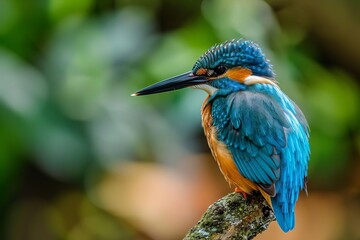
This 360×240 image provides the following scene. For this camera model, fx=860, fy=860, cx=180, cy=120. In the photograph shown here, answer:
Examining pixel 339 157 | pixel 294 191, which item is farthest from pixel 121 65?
pixel 294 191

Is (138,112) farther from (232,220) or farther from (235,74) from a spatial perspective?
(232,220)

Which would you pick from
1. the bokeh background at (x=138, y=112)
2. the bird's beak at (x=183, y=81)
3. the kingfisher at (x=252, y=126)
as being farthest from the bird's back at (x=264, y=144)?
the bokeh background at (x=138, y=112)

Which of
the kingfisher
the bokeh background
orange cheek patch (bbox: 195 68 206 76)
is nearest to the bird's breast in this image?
the kingfisher

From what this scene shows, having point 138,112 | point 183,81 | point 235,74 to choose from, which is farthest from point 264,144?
point 138,112

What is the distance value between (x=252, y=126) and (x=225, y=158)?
18cm

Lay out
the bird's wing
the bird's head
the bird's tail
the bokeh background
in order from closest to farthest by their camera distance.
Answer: the bird's tail, the bird's wing, the bird's head, the bokeh background

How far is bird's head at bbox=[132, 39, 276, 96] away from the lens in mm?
3154

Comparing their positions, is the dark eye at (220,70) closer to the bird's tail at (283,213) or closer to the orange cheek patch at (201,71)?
the orange cheek patch at (201,71)

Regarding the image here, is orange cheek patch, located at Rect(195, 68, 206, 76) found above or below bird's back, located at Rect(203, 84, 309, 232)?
above

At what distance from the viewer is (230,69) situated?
3.17 m

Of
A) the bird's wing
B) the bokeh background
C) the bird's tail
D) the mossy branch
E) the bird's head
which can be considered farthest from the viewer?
the bokeh background

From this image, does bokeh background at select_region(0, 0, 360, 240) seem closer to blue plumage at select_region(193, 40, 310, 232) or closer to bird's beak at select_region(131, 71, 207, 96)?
bird's beak at select_region(131, 71, 207, 96)

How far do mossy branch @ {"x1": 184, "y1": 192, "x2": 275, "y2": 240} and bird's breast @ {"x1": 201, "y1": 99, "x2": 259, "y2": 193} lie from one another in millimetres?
95

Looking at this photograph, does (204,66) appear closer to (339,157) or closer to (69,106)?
(69,106)
